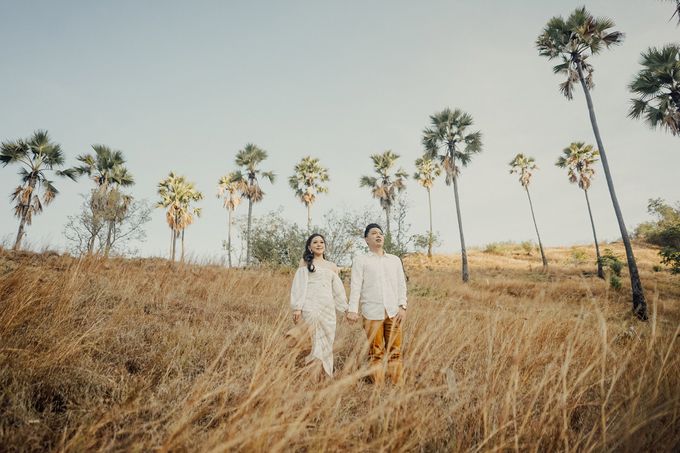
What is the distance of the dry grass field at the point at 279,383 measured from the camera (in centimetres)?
131

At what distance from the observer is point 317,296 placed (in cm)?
359

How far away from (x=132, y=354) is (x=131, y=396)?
1.79m

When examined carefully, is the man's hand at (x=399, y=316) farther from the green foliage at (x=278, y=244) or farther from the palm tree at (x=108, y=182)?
the palm tree at (x=108, y=182)

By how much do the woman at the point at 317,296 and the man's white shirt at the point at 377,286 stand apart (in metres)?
0.23

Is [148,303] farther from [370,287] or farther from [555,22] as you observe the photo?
[555,22]

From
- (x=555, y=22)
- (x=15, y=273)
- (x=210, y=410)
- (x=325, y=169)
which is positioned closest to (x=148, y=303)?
(x=15, y=273)

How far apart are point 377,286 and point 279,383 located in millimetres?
2237

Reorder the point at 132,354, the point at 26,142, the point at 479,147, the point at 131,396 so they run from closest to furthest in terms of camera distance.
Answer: the point at 131,396 → the point at 132,354 → the point at 26,142 → the point at 479,147

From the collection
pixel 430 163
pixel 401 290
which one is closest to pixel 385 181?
pixel 430 163

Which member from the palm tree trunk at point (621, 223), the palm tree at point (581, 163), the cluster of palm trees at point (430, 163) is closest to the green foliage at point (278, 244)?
the cluster of palm trees at point (430, 163)

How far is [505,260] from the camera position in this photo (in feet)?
111

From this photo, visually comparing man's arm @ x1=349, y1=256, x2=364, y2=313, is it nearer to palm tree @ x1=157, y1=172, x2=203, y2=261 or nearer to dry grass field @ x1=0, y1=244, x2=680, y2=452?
dry grass field @ x1=0, y1=244, x2=680, y2=452

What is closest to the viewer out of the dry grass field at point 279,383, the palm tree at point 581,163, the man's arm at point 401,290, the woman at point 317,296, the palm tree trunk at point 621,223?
the dry grass field at point 279,383

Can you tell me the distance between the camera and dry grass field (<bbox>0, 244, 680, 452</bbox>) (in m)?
1.31
